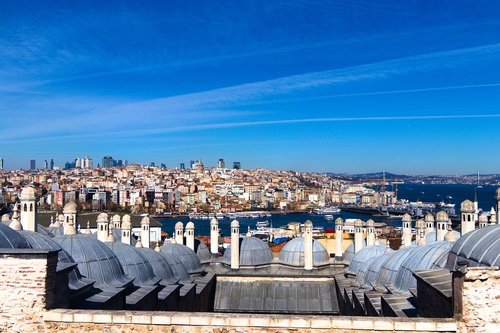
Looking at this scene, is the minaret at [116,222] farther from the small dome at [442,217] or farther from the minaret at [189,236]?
the small dome at [442,217]

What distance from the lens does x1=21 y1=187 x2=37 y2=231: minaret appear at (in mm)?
13571

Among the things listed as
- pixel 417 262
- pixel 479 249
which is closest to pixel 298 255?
pixel 417 262

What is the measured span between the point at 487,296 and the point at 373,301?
602 cm

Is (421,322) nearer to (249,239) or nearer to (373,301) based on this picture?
(373,301)

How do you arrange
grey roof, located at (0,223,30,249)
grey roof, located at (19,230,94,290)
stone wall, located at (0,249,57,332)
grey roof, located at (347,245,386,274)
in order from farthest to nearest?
grey roof, located at (347,245,386,274)
grey roof, located at (19,230,94,290)
grey roof, located at (0,223,30,249)
stone wall, located at (0,249,57,332)

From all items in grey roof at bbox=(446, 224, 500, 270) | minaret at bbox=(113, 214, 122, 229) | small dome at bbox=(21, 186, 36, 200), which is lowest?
minaret at bbox=(113, 214, 122, 229)

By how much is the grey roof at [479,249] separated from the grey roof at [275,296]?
8071 mm

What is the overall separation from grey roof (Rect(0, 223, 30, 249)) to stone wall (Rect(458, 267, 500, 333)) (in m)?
5.94

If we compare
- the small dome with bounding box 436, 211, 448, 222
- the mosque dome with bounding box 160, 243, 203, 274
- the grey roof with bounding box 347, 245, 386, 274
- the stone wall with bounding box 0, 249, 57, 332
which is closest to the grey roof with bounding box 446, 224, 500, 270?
the stone wall with bounding box 0, 249, 57, 332

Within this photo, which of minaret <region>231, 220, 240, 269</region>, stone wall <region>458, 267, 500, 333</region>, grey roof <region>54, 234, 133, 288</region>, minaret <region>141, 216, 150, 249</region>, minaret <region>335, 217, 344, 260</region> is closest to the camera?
stone wall <region>458, 267, 500, 333</region>

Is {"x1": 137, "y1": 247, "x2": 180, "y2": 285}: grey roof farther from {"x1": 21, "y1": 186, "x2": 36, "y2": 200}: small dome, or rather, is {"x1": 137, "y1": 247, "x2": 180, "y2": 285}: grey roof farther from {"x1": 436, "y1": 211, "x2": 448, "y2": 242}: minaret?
{"x1": 436, "y1": 211, "x2": 448, "y2": 242}: minaret

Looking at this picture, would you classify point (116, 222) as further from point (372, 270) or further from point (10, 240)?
point (10, 240)

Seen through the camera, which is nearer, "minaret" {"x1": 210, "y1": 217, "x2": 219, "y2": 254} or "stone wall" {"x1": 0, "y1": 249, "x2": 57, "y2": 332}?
"stone wall" {"x1": 0, "y1": 249, "x2": 57, "y2": 332}

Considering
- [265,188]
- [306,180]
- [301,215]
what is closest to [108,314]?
[301,215]
